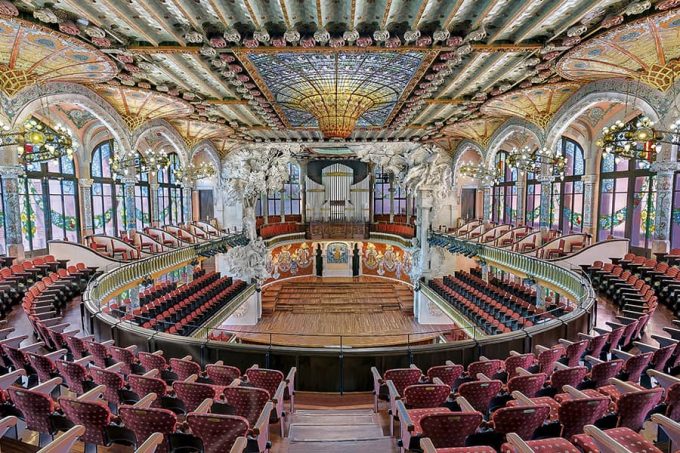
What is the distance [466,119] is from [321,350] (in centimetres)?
1383

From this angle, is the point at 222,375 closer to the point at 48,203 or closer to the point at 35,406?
the point at 35,406

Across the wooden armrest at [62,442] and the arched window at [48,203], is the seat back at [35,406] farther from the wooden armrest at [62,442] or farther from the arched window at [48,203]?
the arched window at [48,203]

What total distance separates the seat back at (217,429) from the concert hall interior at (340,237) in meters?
0.03

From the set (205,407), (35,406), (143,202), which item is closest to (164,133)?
(143,202)

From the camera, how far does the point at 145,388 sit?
4168 millimetres

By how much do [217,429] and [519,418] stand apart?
2.66 meters

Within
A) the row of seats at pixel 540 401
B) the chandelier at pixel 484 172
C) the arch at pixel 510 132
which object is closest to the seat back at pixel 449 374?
the row of seats at pixel 540 401

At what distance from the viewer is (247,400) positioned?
12.7 ft

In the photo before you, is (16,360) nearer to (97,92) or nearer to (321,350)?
(321,350)

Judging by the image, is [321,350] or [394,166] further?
[394,166]

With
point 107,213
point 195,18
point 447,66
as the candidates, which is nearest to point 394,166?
point 447,66

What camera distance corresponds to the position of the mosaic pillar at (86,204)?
61.9 feet

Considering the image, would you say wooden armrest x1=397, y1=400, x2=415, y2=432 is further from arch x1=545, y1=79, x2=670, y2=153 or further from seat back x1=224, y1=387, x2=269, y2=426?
arch x1=545, y1=79, x2=670, y2=153

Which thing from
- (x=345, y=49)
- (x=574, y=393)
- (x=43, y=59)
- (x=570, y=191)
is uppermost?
(x=43, y=59)
